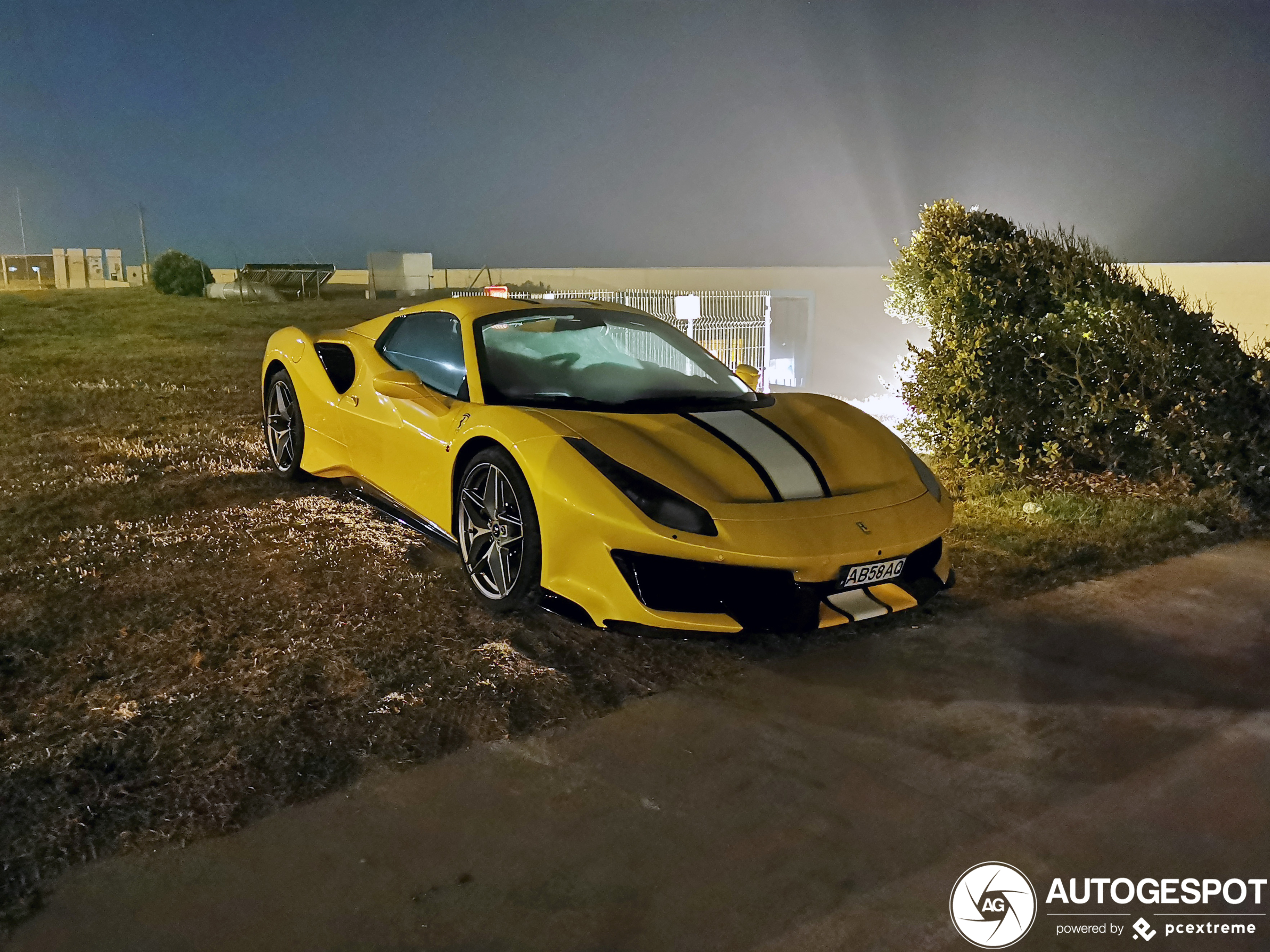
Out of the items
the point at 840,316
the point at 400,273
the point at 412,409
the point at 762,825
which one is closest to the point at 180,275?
the point at 400,273

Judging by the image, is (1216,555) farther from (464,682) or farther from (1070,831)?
(464,682)

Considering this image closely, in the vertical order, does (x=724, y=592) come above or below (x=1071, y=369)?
below

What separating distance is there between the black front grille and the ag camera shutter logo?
1151 mm

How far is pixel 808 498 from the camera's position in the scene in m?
3.56

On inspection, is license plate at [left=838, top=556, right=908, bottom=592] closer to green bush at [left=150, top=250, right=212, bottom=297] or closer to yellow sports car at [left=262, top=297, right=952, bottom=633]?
yellow sports car at [left=262, top=297, right=952, bottom=633]

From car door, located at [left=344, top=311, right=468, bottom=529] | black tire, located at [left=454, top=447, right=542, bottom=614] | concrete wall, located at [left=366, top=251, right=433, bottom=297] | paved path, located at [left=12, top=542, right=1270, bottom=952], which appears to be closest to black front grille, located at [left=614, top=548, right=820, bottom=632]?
paved path, located at [left=12, top=542, right=1270, bottom=952]

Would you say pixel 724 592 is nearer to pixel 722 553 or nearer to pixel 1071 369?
pixel 722 553

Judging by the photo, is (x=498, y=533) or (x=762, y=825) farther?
(x=498, y=533)

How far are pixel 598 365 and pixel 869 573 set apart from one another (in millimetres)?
1752

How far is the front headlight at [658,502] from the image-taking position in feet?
10.9

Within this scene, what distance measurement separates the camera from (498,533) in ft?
12.9

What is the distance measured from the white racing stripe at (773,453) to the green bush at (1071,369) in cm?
323

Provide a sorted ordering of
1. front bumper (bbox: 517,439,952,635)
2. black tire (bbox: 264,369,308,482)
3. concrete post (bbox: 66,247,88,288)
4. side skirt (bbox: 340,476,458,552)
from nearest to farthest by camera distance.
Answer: front bumper (bbox: 517,439,952,635) < side skirt (bbox: 340,476,458,552) < black tire (bbox: 264,369,308,482) < concrete post (bbox: 66,247,88,288)

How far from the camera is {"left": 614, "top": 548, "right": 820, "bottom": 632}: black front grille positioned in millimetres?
3320
